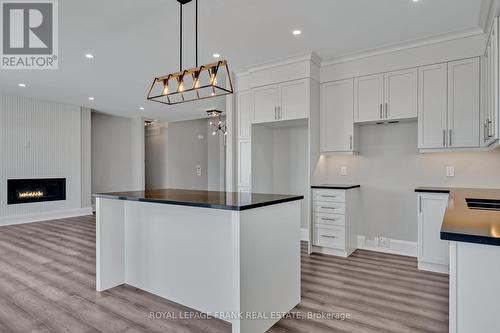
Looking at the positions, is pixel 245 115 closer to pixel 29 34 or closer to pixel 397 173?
pixel 397 173

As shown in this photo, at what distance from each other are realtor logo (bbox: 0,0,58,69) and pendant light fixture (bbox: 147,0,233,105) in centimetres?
133

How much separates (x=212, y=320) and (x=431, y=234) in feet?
8.94

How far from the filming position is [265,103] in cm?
469

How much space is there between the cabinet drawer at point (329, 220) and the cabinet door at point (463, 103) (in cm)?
165

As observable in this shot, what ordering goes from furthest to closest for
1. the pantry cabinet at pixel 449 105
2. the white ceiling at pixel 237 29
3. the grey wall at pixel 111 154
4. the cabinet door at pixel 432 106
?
the grey wall at pixel 111 154 → the cabinet door at pixel 432 106 → the pantry cabinet at pixel 449 105 → the white ceiling at pixel 237 29

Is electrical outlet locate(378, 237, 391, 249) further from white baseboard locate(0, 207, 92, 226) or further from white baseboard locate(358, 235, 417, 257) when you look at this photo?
white baseboard locate(0, 207, 92, 226)

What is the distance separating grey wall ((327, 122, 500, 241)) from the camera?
3.77m

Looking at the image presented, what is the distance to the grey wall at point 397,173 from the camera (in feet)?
12.4

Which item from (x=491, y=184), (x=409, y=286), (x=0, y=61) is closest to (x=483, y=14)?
(x=491, y=184)

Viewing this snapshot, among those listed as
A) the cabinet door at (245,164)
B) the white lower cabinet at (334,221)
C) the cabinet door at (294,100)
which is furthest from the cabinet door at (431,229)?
the cabinet door at (245,164)

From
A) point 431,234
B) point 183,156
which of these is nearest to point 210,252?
point 431,234

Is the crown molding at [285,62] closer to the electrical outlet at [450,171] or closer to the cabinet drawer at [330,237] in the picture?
the electrical outlet at [450,171]

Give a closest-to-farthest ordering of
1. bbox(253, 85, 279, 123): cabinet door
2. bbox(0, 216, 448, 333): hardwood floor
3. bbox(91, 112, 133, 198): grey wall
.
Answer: bbox(0, 216, 448, 333): hardwood floor
bbox(253, 85, 279, 123): cabinet door
bbox(91, 112, 133, 198): grey wall

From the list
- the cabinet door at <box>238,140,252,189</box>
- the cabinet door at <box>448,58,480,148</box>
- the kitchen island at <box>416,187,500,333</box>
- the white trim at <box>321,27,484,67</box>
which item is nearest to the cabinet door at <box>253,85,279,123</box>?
the cabinet door at <box>238,140,252,189</box>
